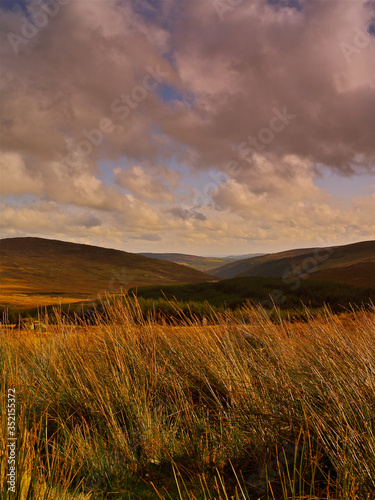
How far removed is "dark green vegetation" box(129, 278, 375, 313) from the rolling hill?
27543 mm

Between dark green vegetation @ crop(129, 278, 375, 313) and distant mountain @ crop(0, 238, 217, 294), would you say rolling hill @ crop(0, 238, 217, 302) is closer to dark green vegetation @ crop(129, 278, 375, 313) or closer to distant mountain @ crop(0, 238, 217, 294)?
distant mountain @ crop(0, 238, 217, 294)

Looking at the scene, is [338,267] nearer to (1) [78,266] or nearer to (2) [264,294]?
(2) [264,294]

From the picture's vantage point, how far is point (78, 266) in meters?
64.3

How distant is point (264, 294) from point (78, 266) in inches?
2095

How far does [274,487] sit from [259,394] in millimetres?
831

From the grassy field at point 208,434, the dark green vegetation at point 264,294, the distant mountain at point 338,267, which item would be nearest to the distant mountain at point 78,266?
the distant mountain at point 338,267

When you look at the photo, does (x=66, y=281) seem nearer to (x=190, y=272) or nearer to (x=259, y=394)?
(x=190, y=272)

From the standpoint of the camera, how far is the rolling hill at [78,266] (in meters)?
49.8

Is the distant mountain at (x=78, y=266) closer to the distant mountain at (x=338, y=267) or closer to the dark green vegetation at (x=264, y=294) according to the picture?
the distant mountain at (x=338, y=267)

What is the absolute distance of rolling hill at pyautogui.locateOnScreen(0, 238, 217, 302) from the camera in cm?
4975

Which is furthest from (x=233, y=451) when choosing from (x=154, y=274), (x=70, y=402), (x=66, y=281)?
(x=154, y=274)

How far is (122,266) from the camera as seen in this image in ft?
234

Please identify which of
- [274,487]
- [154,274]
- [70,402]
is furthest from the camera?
[154,274]

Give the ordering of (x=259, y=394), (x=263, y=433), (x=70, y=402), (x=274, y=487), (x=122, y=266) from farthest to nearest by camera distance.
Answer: (x=122, y=266) < (x=70, y=402) < (x=259, y=394) < (x=263, y=433) < (x=274, y=487)
